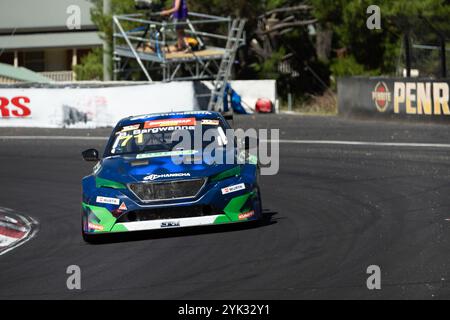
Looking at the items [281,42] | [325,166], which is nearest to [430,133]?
[325,166]

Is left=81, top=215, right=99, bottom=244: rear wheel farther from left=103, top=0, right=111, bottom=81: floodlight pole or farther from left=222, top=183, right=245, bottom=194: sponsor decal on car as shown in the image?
left=103, top=0, right=111, bottom=81: floodlight pole

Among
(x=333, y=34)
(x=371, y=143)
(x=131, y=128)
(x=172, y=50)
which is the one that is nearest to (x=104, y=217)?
(x=131, y=128)

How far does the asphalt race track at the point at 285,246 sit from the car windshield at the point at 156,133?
1.13 m

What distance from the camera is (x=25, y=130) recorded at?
27.1m

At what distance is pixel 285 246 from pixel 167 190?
1.42 metres

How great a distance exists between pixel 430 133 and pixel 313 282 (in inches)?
579

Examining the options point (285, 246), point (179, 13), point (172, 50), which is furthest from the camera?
point (172, 50)

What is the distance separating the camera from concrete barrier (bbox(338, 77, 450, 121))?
24141 mm

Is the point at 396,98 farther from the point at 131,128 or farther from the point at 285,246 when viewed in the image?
the point at 285,246

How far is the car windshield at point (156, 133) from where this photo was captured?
38.8ft

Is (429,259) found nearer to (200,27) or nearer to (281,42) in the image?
(200,27)

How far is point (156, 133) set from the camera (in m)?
12.0

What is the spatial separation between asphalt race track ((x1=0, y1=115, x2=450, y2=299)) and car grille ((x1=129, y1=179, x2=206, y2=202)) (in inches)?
17.9

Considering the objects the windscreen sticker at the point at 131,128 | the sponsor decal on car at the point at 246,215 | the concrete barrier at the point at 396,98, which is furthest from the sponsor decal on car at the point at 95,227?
the concrete barrier at the point at 396,98
